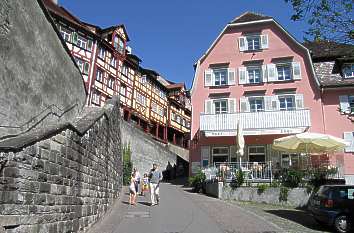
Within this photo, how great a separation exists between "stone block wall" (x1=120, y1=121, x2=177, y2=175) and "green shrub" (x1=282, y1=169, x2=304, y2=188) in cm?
1515

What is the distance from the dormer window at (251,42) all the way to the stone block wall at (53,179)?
19.0 m

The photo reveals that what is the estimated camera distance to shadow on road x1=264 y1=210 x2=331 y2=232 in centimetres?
1301

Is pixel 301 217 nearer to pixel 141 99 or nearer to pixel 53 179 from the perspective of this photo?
pixel 53 179

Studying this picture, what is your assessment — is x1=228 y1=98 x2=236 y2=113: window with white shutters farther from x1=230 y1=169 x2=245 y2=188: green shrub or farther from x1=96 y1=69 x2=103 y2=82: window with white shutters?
x1=96 y1=69 x2=103 y2=82: window with white shutters

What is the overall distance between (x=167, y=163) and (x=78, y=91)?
2132 cm

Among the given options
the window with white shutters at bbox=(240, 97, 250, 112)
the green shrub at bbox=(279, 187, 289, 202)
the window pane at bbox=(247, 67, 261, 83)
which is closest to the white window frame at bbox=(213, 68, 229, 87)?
the window pane at bbox=(247, 67, 261, 83)

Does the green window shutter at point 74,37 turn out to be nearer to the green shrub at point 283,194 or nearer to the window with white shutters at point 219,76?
the window with white shutters at point 219,76

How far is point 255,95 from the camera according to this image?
1103 inches

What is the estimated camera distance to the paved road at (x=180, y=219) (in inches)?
438

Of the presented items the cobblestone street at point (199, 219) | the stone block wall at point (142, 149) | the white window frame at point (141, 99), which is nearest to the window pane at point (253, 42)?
the stone block wall at point (142, 149)

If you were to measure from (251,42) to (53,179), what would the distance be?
2390 cm

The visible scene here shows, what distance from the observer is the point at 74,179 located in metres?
9.01

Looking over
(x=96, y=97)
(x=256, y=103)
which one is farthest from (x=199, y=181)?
(x=96, y=97)

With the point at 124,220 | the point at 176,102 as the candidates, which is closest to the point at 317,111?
the point at 124,220
